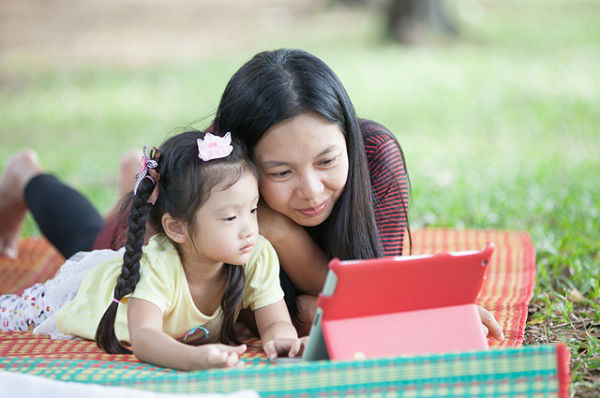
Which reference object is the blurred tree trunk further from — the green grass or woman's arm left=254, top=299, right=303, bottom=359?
woman's arm left=254, top=299, right=303, bottom=359

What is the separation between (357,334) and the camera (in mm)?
2324

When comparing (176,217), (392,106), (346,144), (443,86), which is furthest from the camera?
(443,86)

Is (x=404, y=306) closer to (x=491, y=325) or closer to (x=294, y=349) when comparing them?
(x=294, y=349)

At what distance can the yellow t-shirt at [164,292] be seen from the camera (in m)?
2.67

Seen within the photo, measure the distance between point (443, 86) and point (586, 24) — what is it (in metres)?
4.02

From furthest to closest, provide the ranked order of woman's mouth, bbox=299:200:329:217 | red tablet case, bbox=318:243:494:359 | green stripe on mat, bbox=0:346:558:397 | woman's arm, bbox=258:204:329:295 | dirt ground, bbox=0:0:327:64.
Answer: dirt ground, bbox=0:0:327:64
woman's arm, bbox=258:204:329:295
woman's mouth, bbox=299:200:329:217
red tablet case, bbox=318:243:494:359
green stripe on mat, bbox=0:346:558:397

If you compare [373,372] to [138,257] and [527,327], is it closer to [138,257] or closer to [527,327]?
[138,257]

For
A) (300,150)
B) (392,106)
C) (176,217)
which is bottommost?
(392,106)

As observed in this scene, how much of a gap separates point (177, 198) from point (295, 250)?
61 centimetres

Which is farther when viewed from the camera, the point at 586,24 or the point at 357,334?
the point at 586,24

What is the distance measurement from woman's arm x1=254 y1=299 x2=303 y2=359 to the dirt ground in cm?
902

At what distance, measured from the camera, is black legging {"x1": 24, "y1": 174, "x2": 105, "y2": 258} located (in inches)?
151

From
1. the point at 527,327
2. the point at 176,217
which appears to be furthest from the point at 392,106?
the point at 176,217

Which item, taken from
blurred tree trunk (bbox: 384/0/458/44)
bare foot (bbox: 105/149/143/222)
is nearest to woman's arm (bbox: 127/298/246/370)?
bare foot (bbox: 105/149/143/222)
